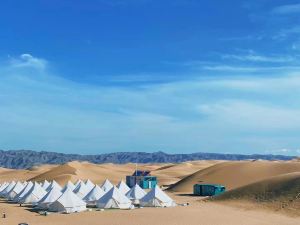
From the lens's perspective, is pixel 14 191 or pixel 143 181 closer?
pixel 14 191

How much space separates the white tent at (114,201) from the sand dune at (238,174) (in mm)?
23139

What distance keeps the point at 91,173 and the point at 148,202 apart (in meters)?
57.4

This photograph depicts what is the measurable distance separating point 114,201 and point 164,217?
773 cm

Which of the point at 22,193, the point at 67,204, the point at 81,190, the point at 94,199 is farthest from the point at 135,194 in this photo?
the point at 22,193

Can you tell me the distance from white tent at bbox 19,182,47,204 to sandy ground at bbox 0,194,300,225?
8596mm

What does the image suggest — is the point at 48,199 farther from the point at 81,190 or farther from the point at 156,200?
the point at 156,200

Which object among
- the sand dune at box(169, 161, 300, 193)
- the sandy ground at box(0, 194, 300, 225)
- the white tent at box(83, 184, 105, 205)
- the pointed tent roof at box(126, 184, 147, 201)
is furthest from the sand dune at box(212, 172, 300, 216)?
the sand dune at box(169, 161, 300, 193)

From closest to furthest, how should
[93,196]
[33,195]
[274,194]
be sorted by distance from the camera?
[274,194], [93,196], [33,195]

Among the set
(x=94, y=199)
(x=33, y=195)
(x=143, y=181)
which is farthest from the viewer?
(x=143, y=181)

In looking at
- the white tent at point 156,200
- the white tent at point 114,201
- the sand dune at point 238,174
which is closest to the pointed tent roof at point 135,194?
the white tent at point 156,200

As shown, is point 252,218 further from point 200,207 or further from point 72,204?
point 72,204

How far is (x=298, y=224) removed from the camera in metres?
36.0

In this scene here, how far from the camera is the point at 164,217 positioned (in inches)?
1469

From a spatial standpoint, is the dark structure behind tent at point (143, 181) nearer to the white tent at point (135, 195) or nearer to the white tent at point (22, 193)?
the white tent at point (22, 193)
